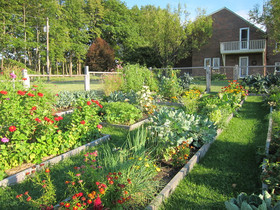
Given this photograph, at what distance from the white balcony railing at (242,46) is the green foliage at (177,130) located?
22.0 meters

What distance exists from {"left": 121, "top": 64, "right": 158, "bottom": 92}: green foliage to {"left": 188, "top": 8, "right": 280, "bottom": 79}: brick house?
14.6 metres

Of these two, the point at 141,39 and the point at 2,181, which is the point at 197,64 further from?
the point at 2,181

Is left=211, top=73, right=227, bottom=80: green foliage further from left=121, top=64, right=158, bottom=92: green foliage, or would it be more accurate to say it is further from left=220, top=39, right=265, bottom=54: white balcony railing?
left=121, top=64, right=158, bottom=92: green foliage

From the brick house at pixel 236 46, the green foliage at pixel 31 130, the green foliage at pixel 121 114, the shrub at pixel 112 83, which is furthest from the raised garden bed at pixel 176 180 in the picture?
the brick house at pixel 236 46

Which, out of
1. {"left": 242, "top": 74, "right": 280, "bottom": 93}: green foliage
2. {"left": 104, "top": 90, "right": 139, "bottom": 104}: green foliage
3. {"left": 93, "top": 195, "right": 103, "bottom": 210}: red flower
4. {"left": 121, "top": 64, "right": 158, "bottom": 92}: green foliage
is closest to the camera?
{"left": 93, "top": 195, "right": 103, "bottom": 210}: red flower

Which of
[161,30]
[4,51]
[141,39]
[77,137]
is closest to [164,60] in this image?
[161,30]

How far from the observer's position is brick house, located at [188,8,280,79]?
22.6 m

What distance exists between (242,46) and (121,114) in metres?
22.2

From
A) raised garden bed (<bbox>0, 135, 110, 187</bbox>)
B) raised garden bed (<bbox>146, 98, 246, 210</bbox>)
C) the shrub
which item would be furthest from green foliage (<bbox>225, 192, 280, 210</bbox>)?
the shrub

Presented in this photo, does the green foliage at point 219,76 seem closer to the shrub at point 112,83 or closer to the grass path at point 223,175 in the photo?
the shrub at point 112,83

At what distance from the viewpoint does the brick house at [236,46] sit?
22.6m

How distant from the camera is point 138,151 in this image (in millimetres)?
3014

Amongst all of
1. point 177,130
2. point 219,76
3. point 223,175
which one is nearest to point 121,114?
point 177,130

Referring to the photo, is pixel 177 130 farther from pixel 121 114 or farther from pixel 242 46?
pixel 242 46
